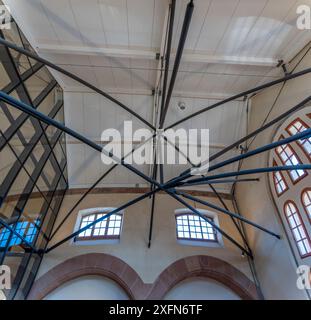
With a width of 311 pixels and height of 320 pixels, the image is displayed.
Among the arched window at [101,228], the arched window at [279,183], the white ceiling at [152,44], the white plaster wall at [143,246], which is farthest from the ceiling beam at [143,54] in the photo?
the arched window at [101,228]

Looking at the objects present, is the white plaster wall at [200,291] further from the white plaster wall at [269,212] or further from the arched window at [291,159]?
the arched window at [291,159]

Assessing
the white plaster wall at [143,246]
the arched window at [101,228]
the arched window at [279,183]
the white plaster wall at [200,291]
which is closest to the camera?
the arched window at [279,183]

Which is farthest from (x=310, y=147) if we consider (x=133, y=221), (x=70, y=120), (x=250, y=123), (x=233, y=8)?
(x=70, y=120)

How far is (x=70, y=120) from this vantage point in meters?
5.96

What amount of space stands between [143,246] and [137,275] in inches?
29.1

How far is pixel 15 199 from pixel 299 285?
591 cm

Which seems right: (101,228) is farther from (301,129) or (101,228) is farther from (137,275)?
(301,129)

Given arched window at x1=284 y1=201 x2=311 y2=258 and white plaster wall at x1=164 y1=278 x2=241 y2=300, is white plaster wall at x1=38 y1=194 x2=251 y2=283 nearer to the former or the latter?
white plaster wall at x1=164 y1=278 x2=241 y2=300

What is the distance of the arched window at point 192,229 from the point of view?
20.2ft

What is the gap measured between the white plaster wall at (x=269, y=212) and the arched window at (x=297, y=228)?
25 centimetres

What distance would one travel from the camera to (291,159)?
4516 mm

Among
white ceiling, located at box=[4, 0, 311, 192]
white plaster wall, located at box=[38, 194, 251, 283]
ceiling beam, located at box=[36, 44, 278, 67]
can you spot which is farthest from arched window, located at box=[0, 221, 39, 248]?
ceiling beam, located at box=[36, 44, 278, 67]

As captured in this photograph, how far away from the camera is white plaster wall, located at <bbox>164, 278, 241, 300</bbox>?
5.14m
